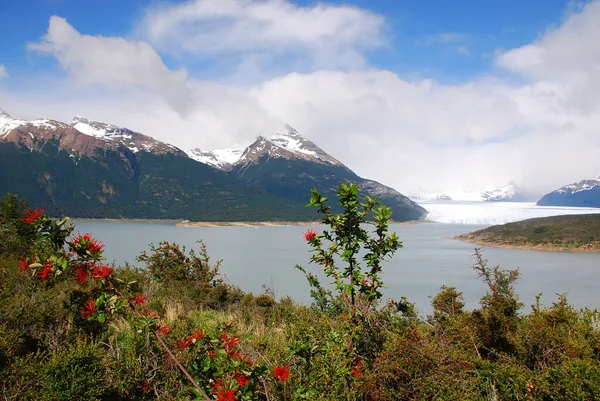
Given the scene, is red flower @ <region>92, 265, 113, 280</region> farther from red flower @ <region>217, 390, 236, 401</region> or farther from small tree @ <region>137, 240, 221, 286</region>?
small tree @ <region>137, 240, 221, 286</region>

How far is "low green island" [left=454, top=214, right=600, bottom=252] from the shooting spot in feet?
236

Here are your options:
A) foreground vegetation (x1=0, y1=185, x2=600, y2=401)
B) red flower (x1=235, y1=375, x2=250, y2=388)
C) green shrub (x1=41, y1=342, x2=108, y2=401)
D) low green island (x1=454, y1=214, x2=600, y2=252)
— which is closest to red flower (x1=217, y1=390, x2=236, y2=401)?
foreground vegetation (x1=0, y1=185, x2=600, y2=401)

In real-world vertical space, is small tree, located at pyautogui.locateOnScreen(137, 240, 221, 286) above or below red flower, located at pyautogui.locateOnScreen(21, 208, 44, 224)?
below

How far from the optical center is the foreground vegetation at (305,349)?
306cm

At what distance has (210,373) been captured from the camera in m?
3.23

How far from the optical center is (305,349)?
3621 mm

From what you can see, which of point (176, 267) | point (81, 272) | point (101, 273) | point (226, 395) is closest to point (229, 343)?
point (226, 395)

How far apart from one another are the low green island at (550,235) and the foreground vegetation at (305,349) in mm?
79551

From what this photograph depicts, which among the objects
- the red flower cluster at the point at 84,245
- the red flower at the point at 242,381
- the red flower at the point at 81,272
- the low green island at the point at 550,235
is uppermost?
the red flower cluster at the point at 84,245

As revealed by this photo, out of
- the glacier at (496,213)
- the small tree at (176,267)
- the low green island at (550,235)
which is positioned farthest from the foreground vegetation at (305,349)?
the glacier at (496,213)

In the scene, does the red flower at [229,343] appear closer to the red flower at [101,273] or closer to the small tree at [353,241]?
the red flower at [101,273]

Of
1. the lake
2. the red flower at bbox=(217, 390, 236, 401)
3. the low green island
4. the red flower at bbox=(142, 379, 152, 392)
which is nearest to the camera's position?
the red flower at bbox=(217, 390, 236, 401)

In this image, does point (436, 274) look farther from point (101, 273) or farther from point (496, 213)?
point (496, 213)

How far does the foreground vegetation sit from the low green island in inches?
3132
